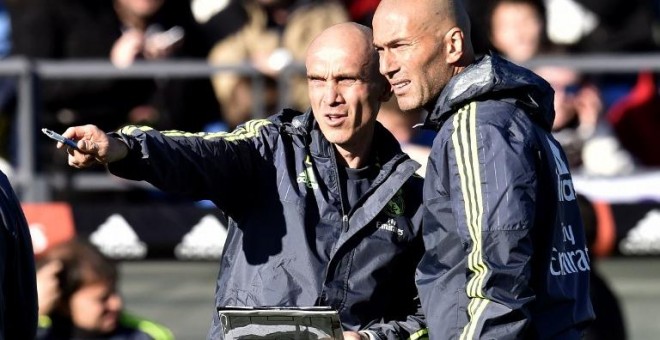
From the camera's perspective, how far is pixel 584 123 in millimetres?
8125

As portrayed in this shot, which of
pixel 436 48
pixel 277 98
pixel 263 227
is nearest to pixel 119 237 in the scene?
pixel 277 98

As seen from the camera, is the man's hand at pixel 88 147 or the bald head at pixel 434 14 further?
the bald head at pixel 434 14

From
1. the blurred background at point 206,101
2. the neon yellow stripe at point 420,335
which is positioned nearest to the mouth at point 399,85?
the neon yellow stripe at point 420,335

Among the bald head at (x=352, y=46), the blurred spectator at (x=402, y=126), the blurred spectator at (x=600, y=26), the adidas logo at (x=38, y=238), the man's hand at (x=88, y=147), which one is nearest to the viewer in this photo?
the man's hand at (x=88, y=147)

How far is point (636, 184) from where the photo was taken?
797cm

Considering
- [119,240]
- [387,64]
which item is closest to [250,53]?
[119,240]

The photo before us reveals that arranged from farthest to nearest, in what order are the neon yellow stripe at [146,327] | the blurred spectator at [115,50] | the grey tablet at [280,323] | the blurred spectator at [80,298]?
the blurred spectator at [115,50], the neon yellow stripe at [146,327], the blurred spectator at [80,298], the grey tablet at [280,323]

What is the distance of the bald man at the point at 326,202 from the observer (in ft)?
14.8

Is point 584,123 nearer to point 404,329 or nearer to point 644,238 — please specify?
point 644,238

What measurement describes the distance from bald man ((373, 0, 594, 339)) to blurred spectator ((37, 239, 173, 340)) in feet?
8.95

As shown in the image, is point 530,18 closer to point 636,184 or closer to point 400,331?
point 636,184

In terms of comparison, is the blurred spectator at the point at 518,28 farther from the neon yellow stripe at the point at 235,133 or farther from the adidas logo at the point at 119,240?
the neon yellow stripe at the point at 235,133

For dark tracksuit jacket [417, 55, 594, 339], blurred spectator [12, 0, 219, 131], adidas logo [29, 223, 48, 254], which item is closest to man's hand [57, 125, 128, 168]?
dark tracksuit jacket [417, 55, 594, 339]

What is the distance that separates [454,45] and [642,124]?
14.3 ft
